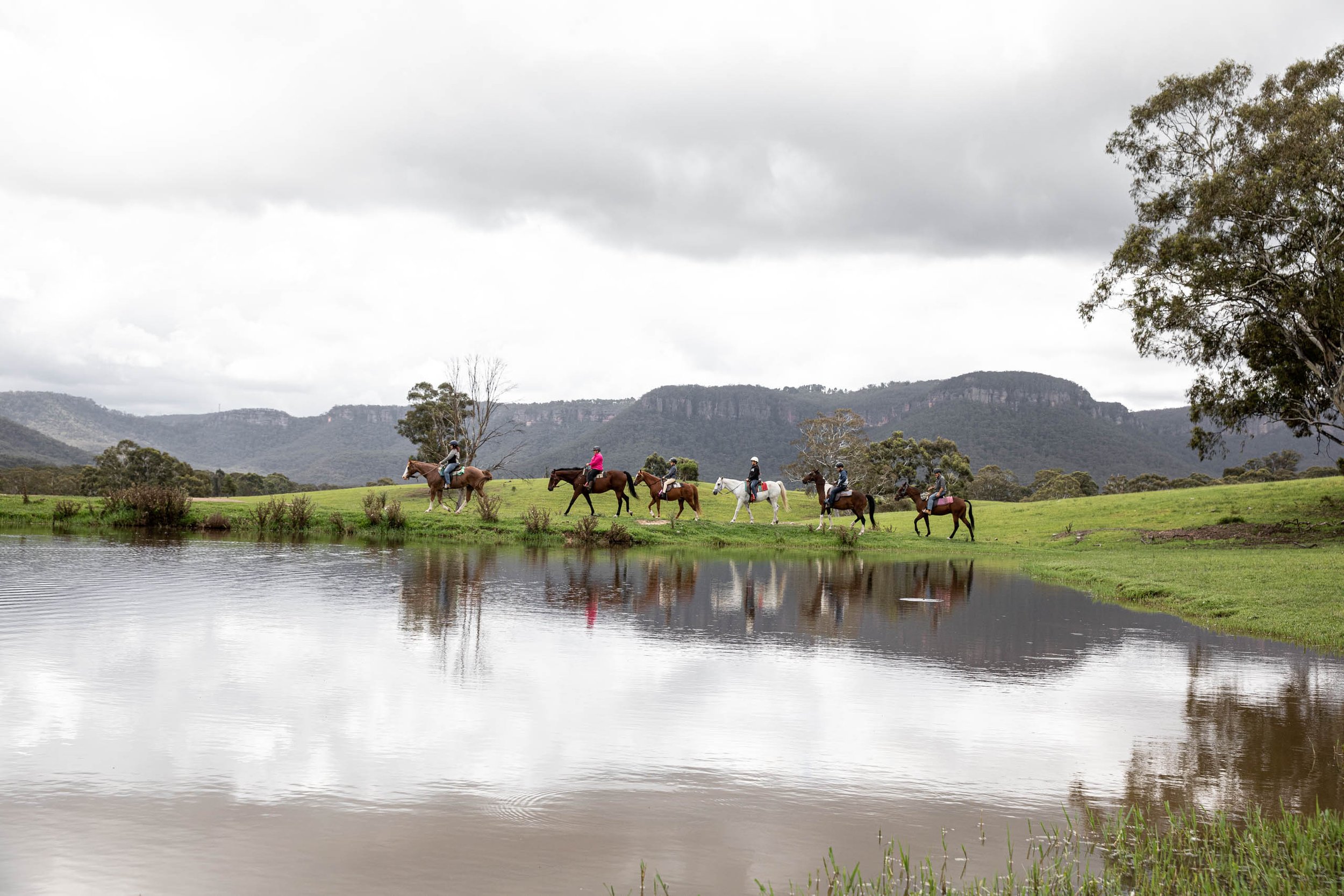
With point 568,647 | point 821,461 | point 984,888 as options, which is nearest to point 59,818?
point 984,888

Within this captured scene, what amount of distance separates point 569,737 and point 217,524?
2967cm

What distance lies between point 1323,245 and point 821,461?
48196mm

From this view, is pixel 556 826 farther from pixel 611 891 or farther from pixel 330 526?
pixel 330 526

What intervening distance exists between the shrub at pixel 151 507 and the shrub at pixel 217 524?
90cm

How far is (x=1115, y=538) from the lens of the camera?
39812 millimetres

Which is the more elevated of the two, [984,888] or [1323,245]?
[1323,245]

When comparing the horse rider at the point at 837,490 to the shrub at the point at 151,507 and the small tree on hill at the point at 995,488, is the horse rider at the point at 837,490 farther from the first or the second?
the small tree on hill at the point at 995,488

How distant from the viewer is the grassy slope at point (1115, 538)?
17.8 m

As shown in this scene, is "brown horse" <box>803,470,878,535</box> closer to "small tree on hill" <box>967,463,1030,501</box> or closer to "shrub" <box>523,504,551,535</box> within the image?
"shrub" <box>523,504,551,535</box>

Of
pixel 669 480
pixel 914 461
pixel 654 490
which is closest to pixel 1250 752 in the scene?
pixel 669 480

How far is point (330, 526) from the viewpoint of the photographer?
3522cm

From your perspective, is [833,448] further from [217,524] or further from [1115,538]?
[217,524]

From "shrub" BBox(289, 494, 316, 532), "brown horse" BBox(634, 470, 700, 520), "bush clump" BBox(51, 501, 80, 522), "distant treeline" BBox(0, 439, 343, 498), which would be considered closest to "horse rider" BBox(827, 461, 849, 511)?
"brown horse" BBox(634, 470, 700, 520)

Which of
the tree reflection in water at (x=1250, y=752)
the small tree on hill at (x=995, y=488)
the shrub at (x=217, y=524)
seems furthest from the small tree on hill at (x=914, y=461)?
the tree reflection in water at (x=1250, y=752)
